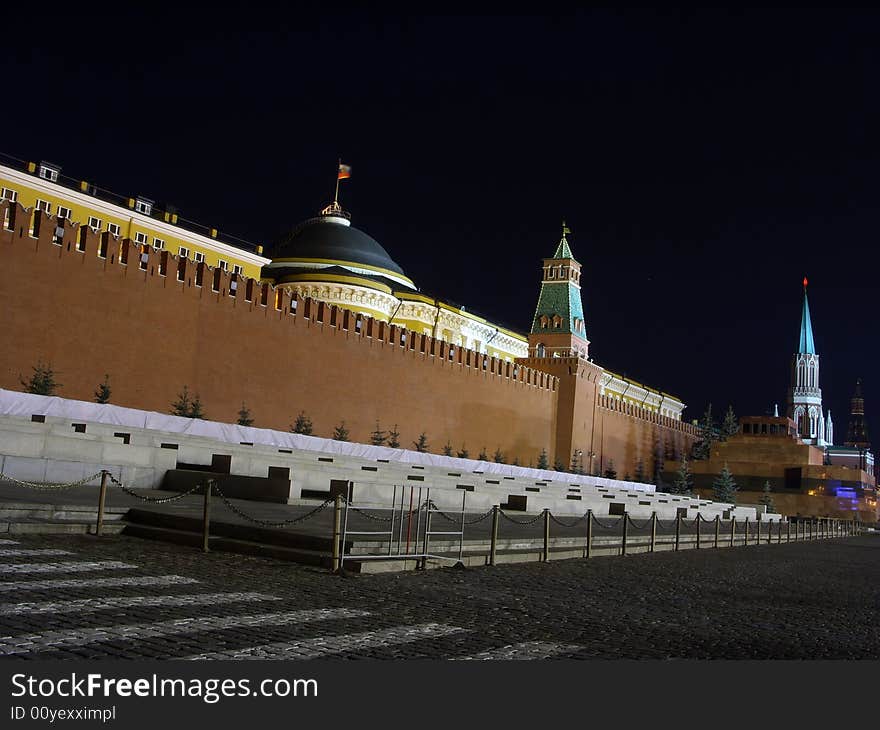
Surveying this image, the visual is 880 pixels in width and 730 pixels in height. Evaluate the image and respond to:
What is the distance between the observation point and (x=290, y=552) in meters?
8.69

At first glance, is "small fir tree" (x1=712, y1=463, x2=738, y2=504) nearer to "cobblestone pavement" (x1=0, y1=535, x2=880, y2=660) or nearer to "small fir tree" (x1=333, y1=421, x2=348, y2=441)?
"small fir tree" (x1=333, y1=421, x2=348, y2=441)

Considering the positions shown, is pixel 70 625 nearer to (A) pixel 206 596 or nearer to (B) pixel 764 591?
(A) pixel 206 596

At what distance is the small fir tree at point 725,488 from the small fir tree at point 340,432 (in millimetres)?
27772

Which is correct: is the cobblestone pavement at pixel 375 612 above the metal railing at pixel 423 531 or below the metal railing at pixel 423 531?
below

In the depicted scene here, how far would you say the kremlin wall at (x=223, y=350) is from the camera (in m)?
19.0

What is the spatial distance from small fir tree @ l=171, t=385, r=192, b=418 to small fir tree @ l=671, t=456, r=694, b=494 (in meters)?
31.5

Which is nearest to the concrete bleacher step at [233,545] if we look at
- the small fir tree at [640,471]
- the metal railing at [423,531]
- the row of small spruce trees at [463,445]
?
the metal railing at [423,531]

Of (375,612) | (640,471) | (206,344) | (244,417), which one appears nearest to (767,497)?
(640,471)

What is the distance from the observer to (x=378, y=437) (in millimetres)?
28234

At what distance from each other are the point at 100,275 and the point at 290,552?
13.7 meters

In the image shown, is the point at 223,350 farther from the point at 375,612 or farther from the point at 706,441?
the point at 706,441

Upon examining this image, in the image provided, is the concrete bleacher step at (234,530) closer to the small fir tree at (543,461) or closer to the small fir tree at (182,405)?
the small fir tree at (182,405)

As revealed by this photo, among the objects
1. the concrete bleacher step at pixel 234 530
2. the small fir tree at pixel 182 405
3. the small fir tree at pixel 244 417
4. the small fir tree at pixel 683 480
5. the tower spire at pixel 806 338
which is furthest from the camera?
the tower spire at pixel 806 338

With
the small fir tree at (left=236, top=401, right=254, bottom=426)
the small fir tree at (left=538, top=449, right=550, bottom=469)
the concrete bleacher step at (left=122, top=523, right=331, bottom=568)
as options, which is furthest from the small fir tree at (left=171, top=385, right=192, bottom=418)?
the small fir tree at (left=538, top=449, right=550, bottom=469)
